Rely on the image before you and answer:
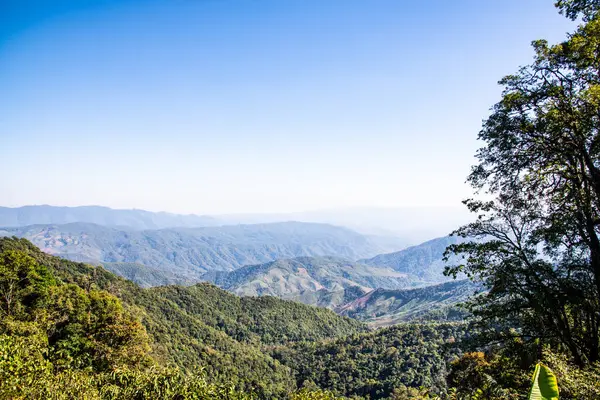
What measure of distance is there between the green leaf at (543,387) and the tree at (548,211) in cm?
1032

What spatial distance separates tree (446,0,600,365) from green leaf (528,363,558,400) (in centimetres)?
1032

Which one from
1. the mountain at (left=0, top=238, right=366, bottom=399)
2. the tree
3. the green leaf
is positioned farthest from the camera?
the mountain at (left=0, top=238, right=366, bottom=399)

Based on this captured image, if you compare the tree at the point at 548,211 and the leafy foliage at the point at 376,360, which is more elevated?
the tree at the point at 548,211

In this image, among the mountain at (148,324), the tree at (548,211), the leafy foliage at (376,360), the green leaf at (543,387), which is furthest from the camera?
the leafy foliage at (376,360)

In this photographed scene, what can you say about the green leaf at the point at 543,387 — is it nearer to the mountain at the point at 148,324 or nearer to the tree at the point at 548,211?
the tree at the point at 548,211

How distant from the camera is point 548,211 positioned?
1172 centimetres

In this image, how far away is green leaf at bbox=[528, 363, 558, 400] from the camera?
2.10 meters

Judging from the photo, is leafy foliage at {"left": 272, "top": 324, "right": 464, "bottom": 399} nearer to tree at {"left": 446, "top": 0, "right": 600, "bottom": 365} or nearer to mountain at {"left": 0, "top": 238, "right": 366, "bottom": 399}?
mountain at {"left": 0, "top": 238, "right": 366, "bottom": 399}

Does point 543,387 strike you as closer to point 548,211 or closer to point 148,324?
point 548,211

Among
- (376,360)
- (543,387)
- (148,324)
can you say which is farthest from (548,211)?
(376,360)

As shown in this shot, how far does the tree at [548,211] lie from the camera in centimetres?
1022

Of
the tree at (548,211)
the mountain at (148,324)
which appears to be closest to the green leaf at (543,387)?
the tree at (548,211)

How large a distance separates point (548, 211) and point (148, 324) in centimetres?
8031

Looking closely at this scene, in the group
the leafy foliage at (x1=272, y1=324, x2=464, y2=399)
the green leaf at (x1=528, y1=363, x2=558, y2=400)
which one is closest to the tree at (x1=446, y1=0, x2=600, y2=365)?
the green leaf at (x1=528, y1=363, x2=558, y2=400)
